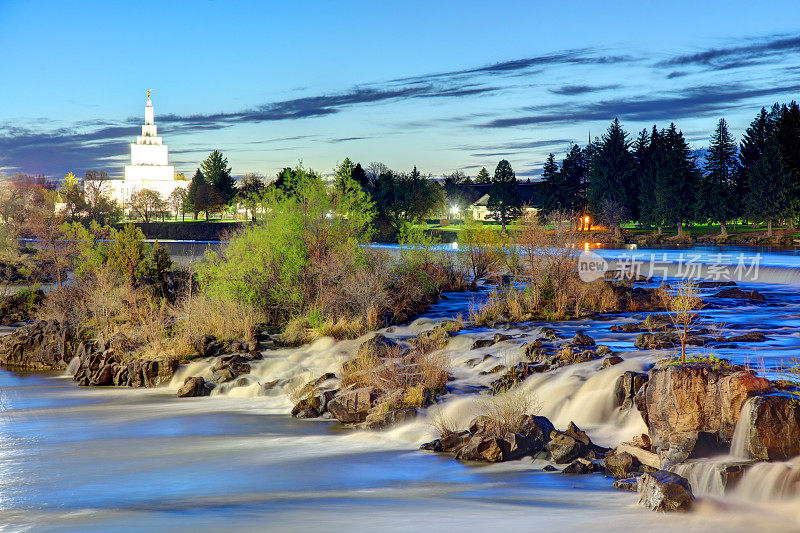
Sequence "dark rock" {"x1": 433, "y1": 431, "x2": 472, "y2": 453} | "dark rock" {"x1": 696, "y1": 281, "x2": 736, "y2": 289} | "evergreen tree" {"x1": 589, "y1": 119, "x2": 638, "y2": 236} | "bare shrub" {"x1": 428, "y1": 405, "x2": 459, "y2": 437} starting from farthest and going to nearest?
"evergreen tree" {"x1": 589, "y1": 119, "x2": 638, "y2": 236}, "dark rock" {"x1": 696, "y1": 281, "x2": 736, "y2": 289}, "bare shrub" {"x1": 428, "y1": 405, "x2": 459, "y2": 437}, "dark rock" {"x1": 433, "y1": 431, "x2": 472, "y2": 453}

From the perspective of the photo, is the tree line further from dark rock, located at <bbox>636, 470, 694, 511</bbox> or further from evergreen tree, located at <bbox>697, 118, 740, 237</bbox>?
dark rock, located at <bbox>636, 470, 694, 511</bbox>

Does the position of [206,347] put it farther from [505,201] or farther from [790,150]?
[505,201]

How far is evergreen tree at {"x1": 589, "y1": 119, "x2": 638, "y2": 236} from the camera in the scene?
99438 mm

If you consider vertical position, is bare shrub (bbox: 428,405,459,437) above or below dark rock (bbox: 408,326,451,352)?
below

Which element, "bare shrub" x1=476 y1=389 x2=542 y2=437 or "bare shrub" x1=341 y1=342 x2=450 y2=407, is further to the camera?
"bare shrub" x1=341 y1=342 x2=450 y2=407

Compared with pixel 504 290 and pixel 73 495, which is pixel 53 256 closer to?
pixel 504 290

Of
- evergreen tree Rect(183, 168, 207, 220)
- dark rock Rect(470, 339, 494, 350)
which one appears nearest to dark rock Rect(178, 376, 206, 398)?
dark rock Rect(470, 339, 494, 350)

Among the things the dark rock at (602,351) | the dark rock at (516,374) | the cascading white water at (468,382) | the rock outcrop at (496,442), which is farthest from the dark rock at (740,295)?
the rock outcrop at (496,442)

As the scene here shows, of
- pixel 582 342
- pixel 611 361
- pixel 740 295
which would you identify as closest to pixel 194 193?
pixel 740 295

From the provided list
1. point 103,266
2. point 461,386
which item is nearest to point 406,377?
point 461,386

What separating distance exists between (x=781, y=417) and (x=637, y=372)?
4009mm

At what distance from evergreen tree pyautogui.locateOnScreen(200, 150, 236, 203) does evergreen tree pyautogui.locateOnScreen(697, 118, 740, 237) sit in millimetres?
70175

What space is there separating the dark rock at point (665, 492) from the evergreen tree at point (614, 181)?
90.5 m

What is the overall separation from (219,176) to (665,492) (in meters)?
119
